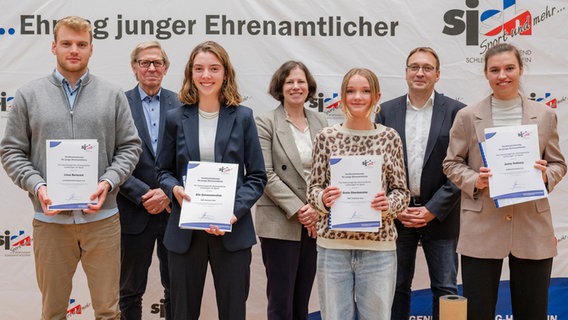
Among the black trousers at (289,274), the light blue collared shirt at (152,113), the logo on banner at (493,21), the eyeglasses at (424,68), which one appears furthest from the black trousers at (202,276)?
the logo on banner at (493,21)

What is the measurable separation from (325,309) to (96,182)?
1.20 metres

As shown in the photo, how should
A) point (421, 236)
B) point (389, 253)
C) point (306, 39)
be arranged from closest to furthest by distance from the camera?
point (389, 253) → point (421, 236) → point (306, 39)

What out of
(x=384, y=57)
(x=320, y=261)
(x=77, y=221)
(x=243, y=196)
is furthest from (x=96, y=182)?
(x=384, y=57)

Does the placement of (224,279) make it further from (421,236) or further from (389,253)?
(421,236)

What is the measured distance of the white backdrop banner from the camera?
4195 millimetres

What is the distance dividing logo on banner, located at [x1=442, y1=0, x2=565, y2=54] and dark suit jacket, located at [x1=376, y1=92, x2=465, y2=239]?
2.95 feet

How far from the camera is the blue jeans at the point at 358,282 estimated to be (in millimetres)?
2723

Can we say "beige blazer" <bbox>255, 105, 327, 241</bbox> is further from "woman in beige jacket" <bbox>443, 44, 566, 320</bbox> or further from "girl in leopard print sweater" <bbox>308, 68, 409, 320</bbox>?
"woman in beige jacket" <bbox>443, 44, 566, 320</bbox>

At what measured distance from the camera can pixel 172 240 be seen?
2.81m

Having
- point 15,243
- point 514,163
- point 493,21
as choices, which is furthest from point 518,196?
point 15,243

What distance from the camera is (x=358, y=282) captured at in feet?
9.02

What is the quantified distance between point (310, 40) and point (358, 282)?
2.02 meters

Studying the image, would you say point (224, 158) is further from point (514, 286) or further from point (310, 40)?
point (310, 40)

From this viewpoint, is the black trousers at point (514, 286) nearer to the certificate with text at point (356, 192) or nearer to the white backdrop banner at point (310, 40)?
the certificate with text at point (356, 192)
